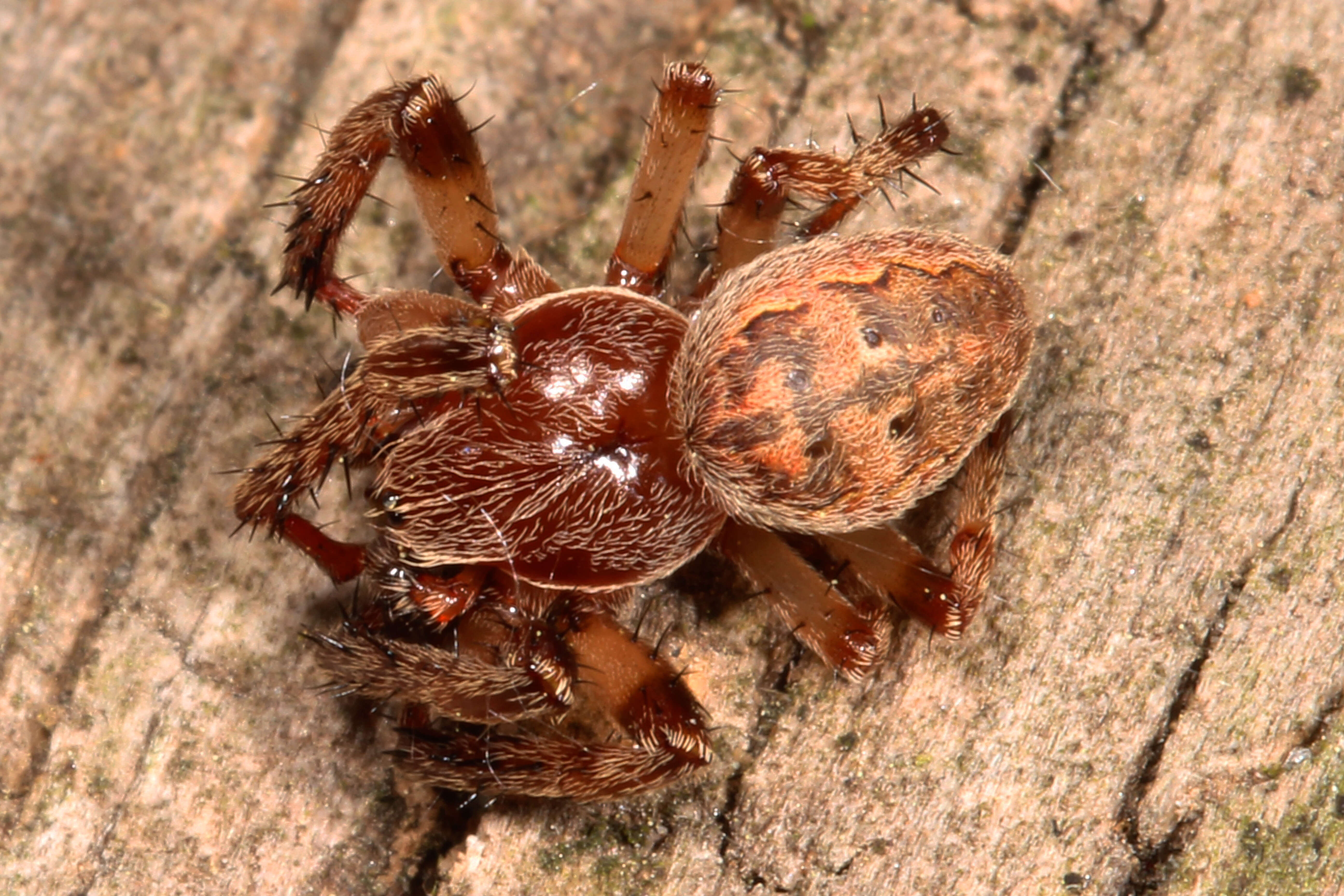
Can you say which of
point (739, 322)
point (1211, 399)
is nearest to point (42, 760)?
point (739, 322)

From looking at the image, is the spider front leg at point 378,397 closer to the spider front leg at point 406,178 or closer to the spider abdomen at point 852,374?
the spider front leg at point 406,178

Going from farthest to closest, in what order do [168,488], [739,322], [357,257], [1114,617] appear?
[357,257] < [168,488] < [1114,617] < [739,322]

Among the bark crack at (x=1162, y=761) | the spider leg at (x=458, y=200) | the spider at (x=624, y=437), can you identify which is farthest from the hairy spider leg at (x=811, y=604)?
the spider leg at (x=458, y=200)

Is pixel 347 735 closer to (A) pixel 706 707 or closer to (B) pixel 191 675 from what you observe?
(B) pixel 191 675

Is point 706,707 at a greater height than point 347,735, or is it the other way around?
point 706,707

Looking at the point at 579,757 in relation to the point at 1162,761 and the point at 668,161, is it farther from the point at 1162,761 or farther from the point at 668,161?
the point at 668,161

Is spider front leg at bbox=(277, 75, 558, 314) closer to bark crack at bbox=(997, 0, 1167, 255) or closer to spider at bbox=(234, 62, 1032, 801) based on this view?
spider at bbox=(234, 62, 1032, 801)

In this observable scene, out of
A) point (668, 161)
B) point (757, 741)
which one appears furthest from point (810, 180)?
point (757, 741)
